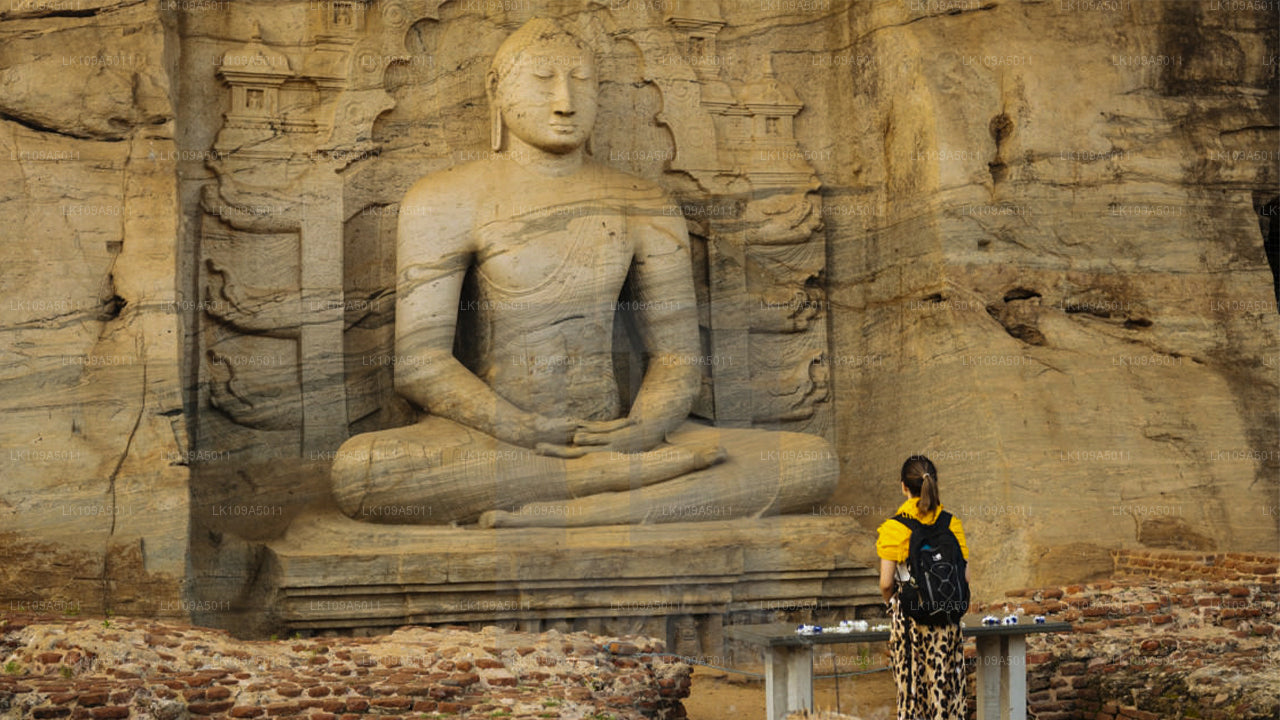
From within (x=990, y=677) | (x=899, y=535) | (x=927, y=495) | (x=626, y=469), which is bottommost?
(x=990, y=677)

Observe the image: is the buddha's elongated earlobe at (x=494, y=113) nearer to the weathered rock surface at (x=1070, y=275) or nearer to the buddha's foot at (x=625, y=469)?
the buddha's foot at (x=625, y=469)

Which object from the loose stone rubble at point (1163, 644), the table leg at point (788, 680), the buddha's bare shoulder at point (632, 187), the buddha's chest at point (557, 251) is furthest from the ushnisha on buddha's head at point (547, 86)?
the table leg at point (788, 680)

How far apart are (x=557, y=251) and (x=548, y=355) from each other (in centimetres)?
66

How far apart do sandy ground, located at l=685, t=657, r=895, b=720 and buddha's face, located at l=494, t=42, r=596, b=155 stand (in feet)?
11.5

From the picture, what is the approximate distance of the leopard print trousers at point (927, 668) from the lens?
251 inches

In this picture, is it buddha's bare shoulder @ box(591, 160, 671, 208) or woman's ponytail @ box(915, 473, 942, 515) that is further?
buddha's bare shoulder @ box(591, 160, 671, 208)

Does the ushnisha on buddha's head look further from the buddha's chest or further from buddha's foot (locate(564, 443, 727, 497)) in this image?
buddha's foot (locate(564, 443, 727, 497))

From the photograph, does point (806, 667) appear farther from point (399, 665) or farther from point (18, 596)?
point (18, 596)

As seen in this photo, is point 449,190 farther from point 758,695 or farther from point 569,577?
point 758,695

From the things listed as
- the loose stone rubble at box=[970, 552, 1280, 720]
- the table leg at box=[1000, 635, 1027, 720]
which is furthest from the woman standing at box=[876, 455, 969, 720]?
the loose stone rubble at box=[970, 552, 1280, 720]

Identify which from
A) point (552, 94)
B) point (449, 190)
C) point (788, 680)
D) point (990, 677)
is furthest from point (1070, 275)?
point (788, 680)

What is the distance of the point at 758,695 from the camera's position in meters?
8.86

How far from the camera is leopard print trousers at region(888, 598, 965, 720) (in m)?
6.39

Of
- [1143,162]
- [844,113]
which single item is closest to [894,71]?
[844,113]
